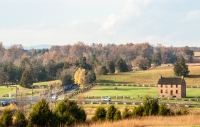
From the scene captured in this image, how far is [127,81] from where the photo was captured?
294 feet

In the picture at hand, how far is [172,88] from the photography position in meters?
67.3

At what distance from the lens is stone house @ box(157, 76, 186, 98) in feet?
218

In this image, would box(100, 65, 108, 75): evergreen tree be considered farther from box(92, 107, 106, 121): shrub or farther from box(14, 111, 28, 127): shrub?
box(14, 111, 28, 127): shrub

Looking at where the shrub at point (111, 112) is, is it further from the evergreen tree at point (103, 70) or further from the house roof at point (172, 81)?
the evergreen tree at point (103, 70)

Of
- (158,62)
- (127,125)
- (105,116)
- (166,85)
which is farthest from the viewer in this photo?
(158,62)

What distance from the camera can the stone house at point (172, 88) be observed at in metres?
66.4

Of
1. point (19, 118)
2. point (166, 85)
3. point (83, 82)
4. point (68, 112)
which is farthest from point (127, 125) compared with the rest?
point (83, 82)

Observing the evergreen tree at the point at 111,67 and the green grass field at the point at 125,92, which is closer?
the green grass field at the point at 125,92

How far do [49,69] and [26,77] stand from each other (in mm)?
18890

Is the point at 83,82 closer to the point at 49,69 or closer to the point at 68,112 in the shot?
the point at 49,69

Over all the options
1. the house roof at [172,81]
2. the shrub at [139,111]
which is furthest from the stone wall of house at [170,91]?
the shrub at [139,111]

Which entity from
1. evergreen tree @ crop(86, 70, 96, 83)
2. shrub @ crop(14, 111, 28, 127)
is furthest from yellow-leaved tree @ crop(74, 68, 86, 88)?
shrub @ crop(14, 111, 28, 127)

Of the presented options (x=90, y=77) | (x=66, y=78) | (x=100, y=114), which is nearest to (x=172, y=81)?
(x=90, y=77)

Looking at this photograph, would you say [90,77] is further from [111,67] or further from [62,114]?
[62,114]
